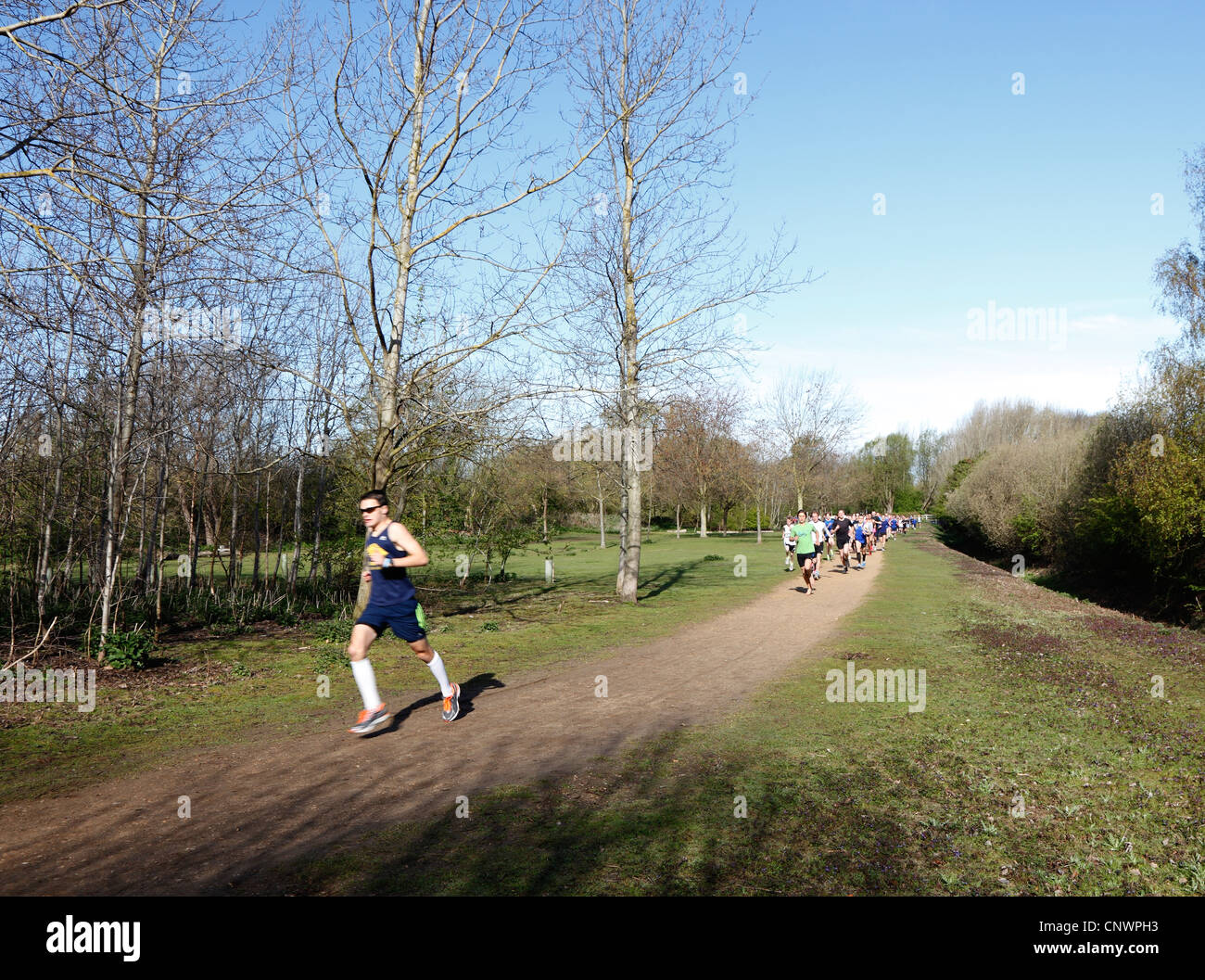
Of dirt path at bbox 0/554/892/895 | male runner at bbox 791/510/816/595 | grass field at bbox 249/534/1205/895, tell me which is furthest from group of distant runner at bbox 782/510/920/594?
grass field at bbox 249/534/1205/895

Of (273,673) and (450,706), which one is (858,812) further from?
(273,673)

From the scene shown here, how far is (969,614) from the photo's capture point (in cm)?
1761

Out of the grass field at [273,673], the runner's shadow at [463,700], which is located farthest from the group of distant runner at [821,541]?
the runner's shadow at [463,700]

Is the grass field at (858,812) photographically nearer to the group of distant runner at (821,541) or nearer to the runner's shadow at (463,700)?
the runner's shadow at (463,700)

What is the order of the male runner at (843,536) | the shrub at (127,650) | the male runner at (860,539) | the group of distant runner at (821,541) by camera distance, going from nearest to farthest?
the shrub at (127,650) → the group of distant runner at (821,541) → the male runner at (843,536) → the male runner at (860,539)

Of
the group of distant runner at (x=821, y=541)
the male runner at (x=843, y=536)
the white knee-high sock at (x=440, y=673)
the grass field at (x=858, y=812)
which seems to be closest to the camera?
the grass field at (x=858, y=812)

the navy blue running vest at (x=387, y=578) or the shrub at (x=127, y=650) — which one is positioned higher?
the navy blue running vest at (x=387, y=578)

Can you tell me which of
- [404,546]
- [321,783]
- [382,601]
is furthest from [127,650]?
[321,783]

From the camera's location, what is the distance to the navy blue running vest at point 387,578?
736 centimetres

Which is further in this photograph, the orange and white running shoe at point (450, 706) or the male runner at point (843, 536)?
the male runner at point (843, 536)

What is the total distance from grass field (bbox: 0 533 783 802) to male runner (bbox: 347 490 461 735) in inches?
36.5

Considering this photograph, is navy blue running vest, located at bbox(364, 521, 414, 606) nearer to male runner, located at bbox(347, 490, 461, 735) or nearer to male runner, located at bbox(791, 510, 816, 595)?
male runner, located at bbox(347, 490, 461, 735)

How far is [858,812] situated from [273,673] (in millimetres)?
7984

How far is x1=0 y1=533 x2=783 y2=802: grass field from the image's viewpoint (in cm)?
688
